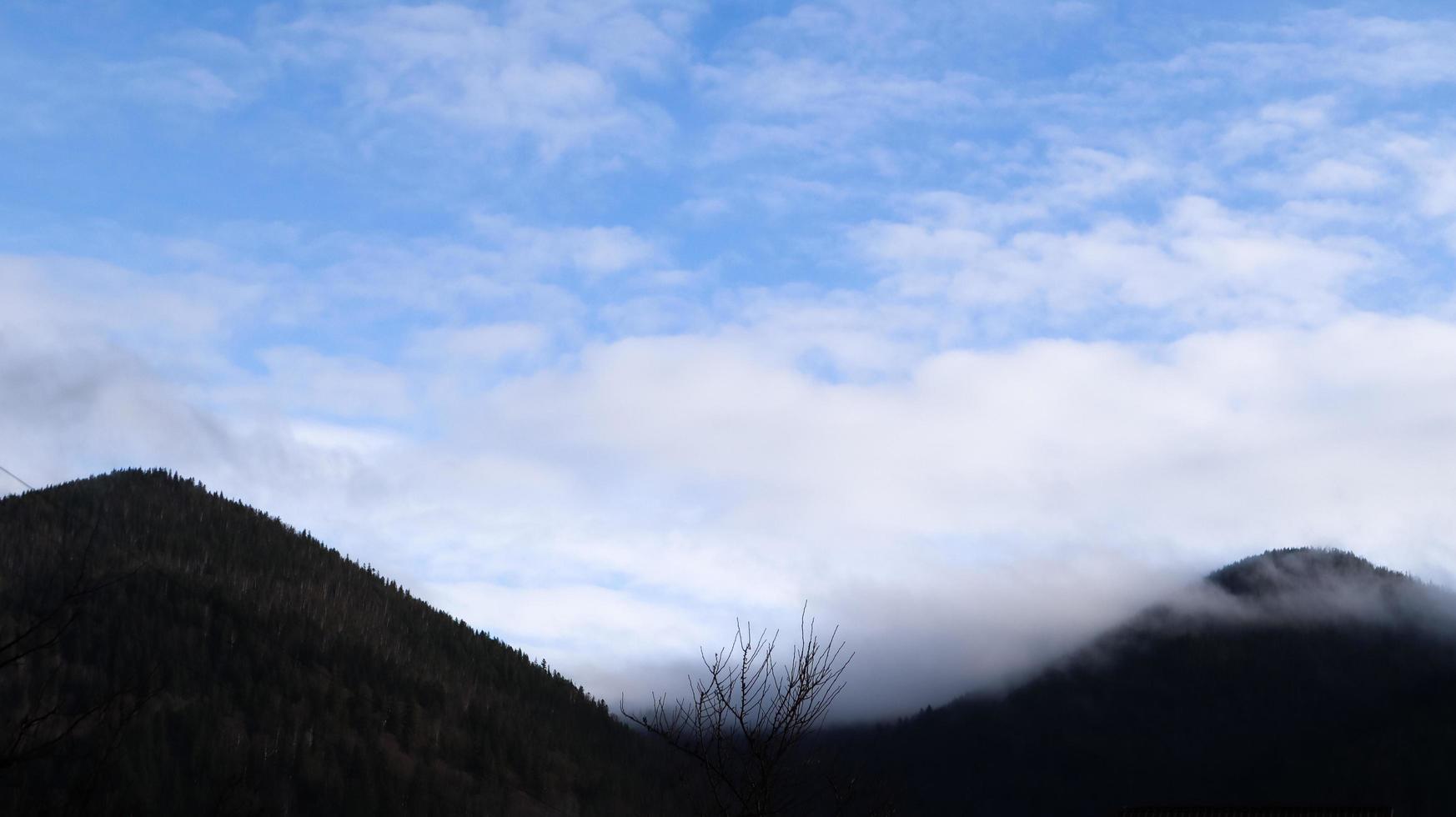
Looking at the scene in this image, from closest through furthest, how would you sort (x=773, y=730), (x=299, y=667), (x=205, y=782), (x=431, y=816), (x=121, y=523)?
(x=773, y=730)
(x=205, y=782)
(x=431, y=816)
(x=299, y=667)
(x=121, y=523)

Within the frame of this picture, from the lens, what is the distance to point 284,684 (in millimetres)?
151750

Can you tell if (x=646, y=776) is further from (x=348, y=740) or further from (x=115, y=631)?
(x=115, y=631)

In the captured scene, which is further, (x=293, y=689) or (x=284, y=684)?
(x=284, y=684)

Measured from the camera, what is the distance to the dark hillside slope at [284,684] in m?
129

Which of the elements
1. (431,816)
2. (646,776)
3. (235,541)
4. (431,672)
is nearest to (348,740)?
Result: (431,816)

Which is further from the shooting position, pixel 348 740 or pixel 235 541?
pixel 235 541

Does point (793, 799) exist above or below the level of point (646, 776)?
below

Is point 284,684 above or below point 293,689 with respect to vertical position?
above

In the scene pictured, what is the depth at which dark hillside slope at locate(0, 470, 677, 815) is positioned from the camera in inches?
5069

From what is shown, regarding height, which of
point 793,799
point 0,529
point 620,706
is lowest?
Result: point 793,799

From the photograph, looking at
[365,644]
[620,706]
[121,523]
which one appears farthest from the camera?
[121,523]

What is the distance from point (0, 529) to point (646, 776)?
87.9 meters

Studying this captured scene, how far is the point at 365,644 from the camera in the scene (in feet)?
553

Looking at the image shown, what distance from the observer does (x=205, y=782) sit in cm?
12056
